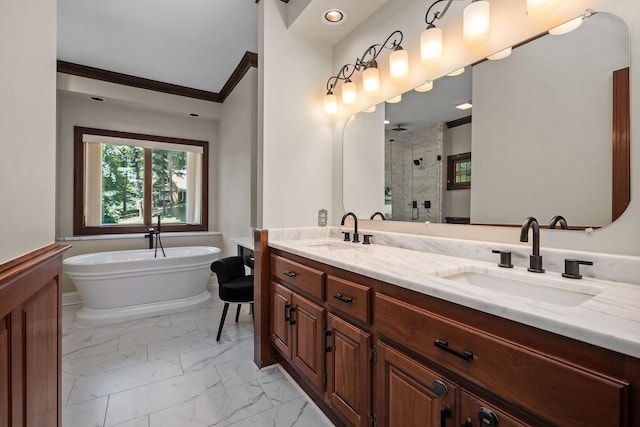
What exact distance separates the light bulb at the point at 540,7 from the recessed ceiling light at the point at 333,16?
1248mm

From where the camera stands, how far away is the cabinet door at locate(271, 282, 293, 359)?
6.00 feet

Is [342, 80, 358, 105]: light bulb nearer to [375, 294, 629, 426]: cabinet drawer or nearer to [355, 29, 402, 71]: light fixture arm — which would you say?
[355, 29, 402, 71]: light fixture arm

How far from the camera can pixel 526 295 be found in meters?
1.12

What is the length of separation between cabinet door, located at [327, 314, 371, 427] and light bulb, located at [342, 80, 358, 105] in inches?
61.7

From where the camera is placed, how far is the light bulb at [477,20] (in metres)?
1.35

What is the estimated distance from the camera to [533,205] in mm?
1265

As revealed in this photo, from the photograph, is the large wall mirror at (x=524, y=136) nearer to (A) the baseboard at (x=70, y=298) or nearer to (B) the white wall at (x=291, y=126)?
(B) the white wall at (x=291, y=126)

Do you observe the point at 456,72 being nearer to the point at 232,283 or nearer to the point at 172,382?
the point at 232,283

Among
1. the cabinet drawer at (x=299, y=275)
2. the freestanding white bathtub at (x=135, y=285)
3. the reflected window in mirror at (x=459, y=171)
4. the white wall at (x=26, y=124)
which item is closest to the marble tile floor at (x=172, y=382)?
the freestanding white bathtub at (x=135, y=285)

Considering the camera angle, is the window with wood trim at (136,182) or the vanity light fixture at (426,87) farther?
the window with wood trim at (136,182)

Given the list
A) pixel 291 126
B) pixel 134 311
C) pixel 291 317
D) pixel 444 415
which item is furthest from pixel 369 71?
pixel 134 311

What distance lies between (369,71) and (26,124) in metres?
1.81

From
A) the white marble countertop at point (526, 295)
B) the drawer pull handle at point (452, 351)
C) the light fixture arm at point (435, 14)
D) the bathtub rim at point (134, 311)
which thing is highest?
the light fixture arm at point (435, 14)

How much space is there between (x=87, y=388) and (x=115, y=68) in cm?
349
